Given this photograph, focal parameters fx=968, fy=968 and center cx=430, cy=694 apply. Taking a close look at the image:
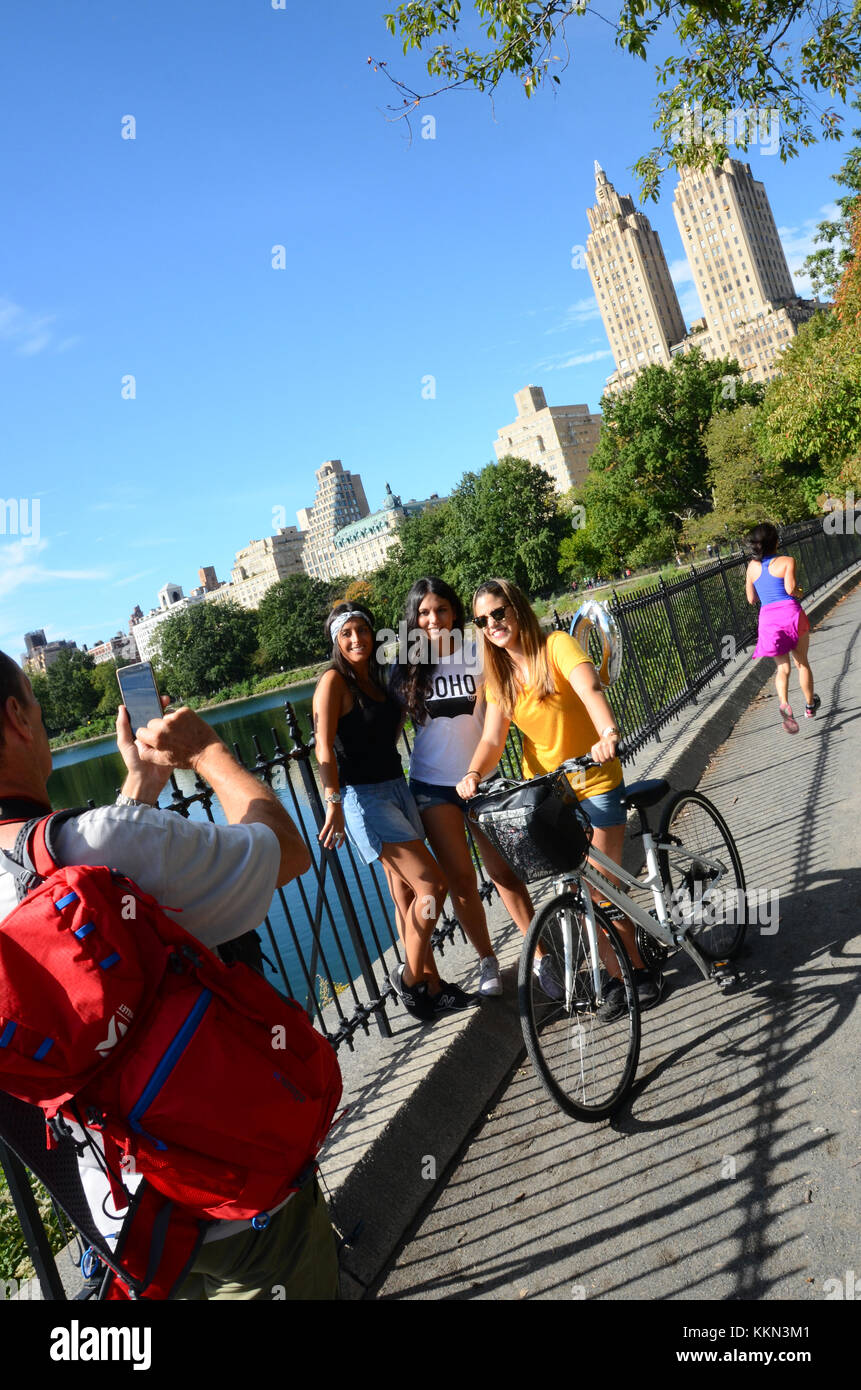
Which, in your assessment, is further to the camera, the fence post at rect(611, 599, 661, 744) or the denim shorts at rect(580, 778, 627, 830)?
the fence post at rect(611, 599, 661, 744)

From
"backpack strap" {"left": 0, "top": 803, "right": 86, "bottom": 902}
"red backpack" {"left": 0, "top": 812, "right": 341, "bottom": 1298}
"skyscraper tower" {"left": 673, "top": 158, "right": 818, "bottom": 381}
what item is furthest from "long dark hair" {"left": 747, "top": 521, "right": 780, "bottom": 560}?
"skyscraper tower" {"left": 673, "top": 158, "right": 818, "bottom": 381}

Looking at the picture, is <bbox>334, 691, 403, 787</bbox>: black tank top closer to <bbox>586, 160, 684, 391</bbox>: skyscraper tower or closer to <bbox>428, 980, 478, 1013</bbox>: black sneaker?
<bbox>428, 980, 478, 1013</bbox>: black sneaker

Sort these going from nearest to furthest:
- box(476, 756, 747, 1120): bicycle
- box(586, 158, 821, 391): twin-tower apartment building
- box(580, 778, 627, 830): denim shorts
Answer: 1. box(476, 756, 747, 1120): bicycle
2. box(580, 778, 627, 830): denim shorts
3. box(586, 158, 821, 391): twin-tower apartment building

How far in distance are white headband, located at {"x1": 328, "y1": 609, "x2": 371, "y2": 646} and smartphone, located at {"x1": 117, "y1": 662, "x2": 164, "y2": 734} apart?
2.30m

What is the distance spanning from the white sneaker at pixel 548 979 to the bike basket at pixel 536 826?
35 centimetres

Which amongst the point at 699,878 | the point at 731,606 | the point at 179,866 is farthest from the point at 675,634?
the point at 179,866

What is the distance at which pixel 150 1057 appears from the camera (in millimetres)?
1489

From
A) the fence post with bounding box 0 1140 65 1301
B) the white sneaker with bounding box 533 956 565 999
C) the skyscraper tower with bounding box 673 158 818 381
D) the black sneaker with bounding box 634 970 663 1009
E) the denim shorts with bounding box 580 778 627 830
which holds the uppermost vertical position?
the skyscraper tower with bounding box 673 158 818 381

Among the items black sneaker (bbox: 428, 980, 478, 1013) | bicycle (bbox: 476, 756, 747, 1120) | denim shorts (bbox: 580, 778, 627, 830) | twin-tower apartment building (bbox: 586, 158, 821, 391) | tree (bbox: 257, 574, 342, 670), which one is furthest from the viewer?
twin-tower apartment building (bbox: 586, 158, 821, 391)

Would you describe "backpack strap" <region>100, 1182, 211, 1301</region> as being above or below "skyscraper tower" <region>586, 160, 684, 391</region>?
below

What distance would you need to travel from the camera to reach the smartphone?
208 cm

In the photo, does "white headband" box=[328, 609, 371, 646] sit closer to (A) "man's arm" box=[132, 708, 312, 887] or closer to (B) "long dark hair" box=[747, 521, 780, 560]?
(A) "man's arm" box=[132, 708, 312, 887]

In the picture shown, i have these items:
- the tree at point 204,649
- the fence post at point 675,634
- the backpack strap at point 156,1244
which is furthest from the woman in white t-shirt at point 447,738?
the tree at point 204,649
